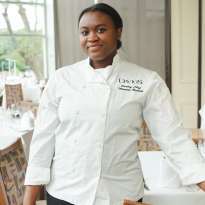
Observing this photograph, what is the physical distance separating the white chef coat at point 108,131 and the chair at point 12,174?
0.19 metres

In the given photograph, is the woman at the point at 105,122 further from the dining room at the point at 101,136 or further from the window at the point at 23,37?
the window at the point at 23,37

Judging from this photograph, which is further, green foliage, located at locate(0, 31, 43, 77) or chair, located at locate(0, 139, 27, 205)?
green foliage, located at locate(0, 31, 43, 77)

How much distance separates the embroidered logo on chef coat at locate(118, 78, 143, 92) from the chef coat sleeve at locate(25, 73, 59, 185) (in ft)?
0.66

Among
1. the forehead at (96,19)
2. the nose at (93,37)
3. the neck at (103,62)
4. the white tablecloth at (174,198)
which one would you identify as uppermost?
the forehead at (96,19)

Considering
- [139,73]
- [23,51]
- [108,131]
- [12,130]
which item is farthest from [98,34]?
[23,51]

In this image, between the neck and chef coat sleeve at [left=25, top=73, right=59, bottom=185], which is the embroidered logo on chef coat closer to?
the neck

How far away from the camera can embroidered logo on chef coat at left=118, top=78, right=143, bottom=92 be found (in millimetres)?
1077

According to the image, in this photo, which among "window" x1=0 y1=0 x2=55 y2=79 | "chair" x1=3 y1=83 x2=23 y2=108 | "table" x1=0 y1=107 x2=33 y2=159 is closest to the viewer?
"table" x1=0 y1=107 x2=33 y2=159

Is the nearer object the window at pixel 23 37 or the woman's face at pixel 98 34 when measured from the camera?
the woman's face at pixel 98 34

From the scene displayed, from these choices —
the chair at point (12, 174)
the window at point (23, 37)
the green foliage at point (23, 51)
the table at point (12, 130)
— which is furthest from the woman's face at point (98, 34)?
the green foliage at point (23, 51)

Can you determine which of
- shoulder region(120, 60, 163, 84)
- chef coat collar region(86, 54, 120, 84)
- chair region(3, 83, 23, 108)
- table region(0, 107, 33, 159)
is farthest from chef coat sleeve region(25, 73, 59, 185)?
chair region(3, 83, 23, 108)

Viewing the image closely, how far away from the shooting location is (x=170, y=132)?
1080mm

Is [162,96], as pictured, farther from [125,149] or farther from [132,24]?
[132,24]

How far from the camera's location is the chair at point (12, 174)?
1262 mm
